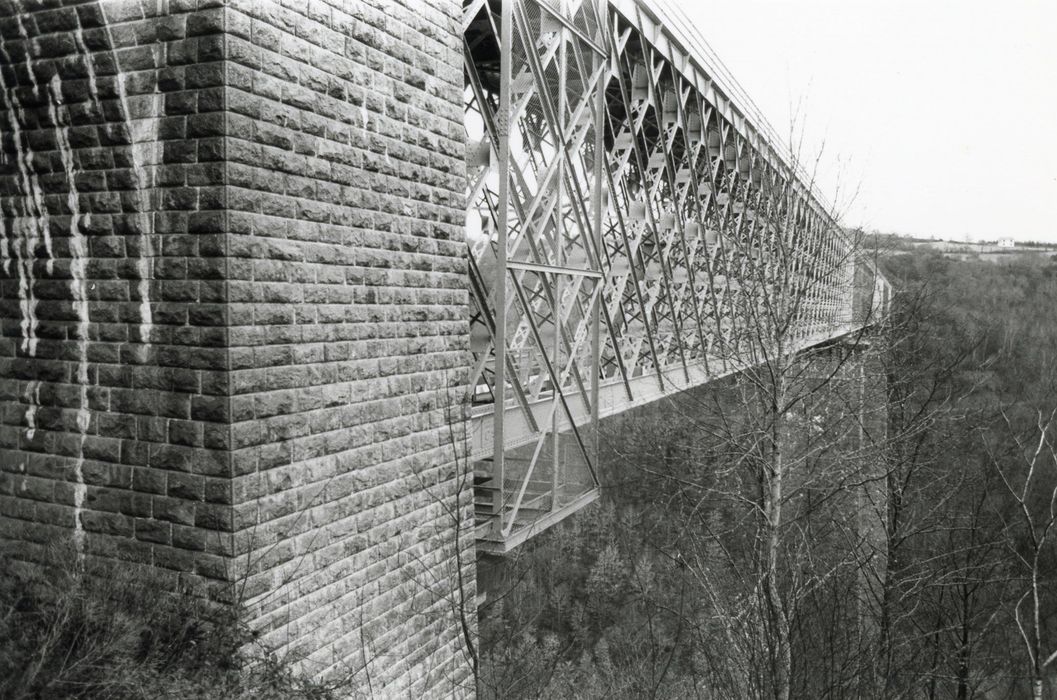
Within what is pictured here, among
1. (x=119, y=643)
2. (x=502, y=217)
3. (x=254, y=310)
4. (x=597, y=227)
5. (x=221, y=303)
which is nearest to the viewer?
(x=119, y=643)

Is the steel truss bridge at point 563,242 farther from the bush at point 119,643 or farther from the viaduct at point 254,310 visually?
the bush at point 119,643

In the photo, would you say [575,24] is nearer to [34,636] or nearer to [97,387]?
[97,387]

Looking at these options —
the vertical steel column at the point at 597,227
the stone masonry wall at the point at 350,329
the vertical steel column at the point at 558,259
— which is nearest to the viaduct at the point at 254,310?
the stone masonry wall at the point at 350,329

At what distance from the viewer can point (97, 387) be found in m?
5.01

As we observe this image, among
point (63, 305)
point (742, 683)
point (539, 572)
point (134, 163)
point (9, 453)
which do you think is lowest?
point (539, 572)

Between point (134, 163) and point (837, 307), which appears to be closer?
point (134, 163)

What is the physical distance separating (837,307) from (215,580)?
32.6 metres

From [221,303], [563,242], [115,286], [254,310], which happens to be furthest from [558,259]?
[115,286]

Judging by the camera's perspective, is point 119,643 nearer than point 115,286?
Yes

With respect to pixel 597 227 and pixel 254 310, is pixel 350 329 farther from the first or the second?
pixel 597 227

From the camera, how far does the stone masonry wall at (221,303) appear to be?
15.2ft

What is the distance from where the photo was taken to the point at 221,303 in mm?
4590

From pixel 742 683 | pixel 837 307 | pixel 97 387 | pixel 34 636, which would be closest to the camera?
pixel 34 636

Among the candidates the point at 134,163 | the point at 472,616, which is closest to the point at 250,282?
the point at 134,163
